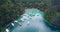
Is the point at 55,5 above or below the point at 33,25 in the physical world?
above

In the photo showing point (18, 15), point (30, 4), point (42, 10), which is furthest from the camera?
point (30, 4)

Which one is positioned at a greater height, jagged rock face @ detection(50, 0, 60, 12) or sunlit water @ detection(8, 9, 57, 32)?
jagged rock face @ detection(50, 0, 60, 12)

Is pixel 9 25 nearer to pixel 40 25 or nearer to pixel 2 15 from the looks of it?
pixel 2 15

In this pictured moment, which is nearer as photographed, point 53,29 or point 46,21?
point 53,29

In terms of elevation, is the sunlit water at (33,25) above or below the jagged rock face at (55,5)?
below

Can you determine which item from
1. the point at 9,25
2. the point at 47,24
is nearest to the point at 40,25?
the point at 47,24

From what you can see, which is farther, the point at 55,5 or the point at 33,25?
the point at 55,5

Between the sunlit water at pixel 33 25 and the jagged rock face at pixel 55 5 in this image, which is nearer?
the sunlit water at pixel 33 25

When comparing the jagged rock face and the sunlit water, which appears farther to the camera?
the jagged rock face
